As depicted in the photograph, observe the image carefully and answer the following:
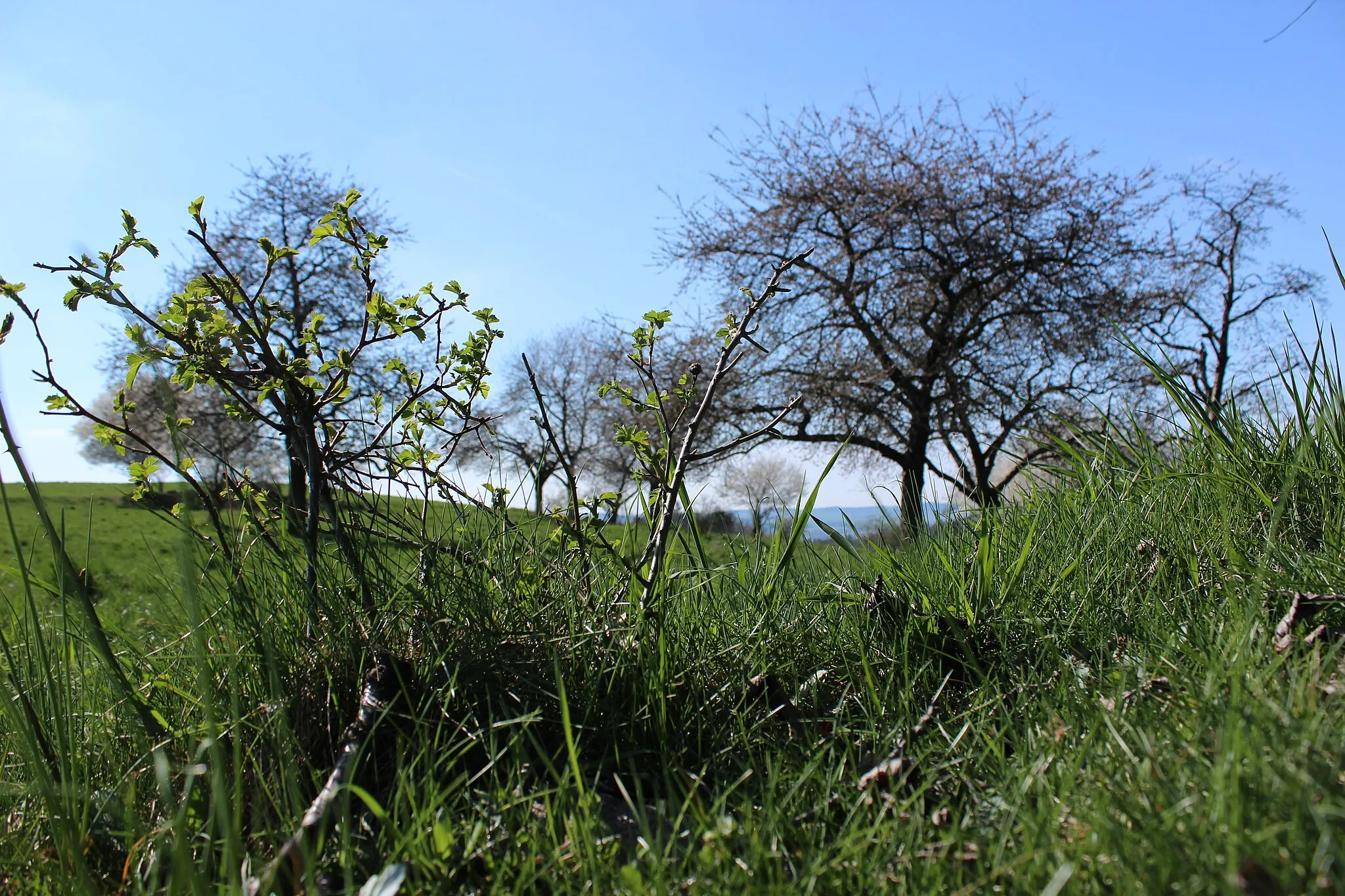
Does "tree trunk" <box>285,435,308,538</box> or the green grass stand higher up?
"tree trunk" <box>285,435,308,538</box>

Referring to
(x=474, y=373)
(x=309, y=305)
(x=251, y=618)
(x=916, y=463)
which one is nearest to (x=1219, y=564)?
(x=474, y=373)

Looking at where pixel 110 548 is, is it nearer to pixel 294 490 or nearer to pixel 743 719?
pixel 294 490

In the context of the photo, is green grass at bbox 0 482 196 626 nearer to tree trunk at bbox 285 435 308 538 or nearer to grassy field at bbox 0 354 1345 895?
tree trunk at bbox 285 435 308 538

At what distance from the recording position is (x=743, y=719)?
1.60m

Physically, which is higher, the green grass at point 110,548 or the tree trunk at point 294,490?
the tree trunk at point 294,490

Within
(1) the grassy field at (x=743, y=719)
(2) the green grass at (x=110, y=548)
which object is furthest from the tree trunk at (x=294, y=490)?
(2) the green grass at (x=110, y=548)

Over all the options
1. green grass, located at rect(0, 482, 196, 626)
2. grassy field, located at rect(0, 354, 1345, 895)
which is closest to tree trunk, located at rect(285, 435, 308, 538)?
grassy field, located at rect(0, 354, 1345, 895)

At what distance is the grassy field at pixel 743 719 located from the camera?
1.07 m

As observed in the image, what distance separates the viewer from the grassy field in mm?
1070

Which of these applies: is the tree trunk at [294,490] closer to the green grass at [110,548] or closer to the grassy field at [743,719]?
the grassy field at [743,719]

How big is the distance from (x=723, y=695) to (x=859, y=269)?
1500 centimetres

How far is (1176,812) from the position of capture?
1.02 meters

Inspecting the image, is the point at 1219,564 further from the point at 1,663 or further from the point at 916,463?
the point at 916,463

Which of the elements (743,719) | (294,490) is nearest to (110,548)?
(294,490)
